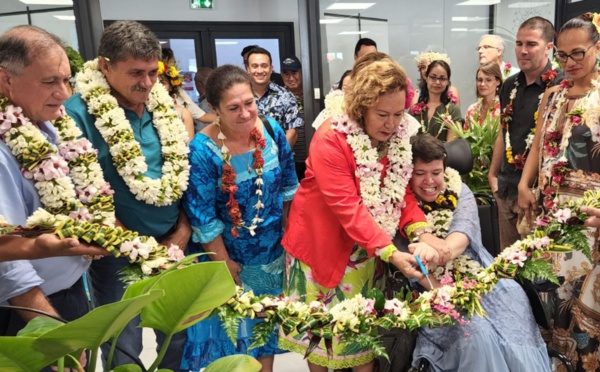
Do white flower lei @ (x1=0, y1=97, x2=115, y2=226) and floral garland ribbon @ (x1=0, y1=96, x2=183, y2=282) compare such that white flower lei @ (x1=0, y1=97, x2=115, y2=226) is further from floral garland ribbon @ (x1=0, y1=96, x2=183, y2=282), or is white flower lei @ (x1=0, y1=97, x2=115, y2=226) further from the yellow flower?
the yellow flower

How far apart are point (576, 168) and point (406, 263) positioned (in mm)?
1008

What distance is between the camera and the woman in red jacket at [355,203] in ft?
6.05

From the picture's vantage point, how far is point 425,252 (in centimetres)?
182

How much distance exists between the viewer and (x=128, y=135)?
190 centimetres

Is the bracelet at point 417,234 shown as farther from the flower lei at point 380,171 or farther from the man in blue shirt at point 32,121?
the man in blue shirt at point 32,121

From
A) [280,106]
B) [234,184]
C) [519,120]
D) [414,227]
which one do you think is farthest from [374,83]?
[280,106]

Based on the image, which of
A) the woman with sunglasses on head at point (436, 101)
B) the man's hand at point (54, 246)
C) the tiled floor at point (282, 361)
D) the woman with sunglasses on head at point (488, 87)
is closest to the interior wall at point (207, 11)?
the woman with sunglasses on head at point (436, 101)

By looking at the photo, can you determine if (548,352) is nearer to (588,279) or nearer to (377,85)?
(588,279)

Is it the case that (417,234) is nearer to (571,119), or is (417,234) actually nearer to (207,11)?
(571,119)

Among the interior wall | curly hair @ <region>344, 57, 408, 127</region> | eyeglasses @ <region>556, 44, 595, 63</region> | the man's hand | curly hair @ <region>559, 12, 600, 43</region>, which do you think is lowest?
the man's hand

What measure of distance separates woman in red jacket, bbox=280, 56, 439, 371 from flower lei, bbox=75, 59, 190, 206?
0.54 metres

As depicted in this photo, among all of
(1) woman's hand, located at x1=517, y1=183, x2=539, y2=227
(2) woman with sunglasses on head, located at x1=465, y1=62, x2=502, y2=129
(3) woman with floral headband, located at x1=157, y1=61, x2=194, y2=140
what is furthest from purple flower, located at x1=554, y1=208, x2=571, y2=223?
(2) woman with sunglasses on head, located at x1=465, y1=62, x2=502, y2=129

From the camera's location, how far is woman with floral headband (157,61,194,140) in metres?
2.29

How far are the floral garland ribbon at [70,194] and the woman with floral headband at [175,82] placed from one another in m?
0.56
